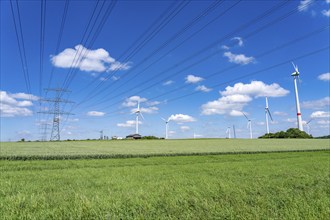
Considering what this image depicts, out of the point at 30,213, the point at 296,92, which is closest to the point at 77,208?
the point at 30,213

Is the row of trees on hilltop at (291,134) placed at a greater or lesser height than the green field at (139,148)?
greater

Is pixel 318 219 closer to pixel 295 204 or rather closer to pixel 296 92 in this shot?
pixel 295 204

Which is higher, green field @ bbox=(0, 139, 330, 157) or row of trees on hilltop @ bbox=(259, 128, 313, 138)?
row of trees on hilltop @ bbox=(259, 128, 313, 138)

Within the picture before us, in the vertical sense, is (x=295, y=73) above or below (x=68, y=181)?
A: above

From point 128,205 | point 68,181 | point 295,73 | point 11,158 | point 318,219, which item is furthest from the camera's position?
point 295,73

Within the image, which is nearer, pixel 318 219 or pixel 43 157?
pixel 318 219

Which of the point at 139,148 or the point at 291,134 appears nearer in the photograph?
the point at 139,148

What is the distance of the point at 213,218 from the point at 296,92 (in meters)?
111

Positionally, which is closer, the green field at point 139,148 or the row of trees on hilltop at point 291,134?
the green field at point 139,148

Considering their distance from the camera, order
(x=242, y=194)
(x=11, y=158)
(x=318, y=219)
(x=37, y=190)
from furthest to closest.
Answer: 1. (x=11, y=158)
2. (x=37, y=190)
3. (x=242, y=194)
4. (x=318, y=219)

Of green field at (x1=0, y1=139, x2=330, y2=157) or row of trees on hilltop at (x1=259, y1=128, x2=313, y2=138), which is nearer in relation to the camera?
green field at (x1=0, y1=139, x2=330, y2=157)

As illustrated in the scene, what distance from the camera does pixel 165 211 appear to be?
719 centimetres

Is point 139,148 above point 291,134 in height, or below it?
below

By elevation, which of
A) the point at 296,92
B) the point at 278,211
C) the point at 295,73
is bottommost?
the point at 278,211
